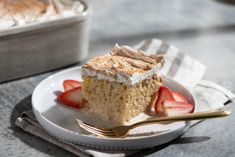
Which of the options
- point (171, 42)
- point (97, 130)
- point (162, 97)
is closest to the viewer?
point (97, 130)

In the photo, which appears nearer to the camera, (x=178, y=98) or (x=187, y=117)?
(x=187, y=117)

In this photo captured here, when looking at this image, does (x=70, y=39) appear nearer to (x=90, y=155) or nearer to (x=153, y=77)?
(x=153, y=77)

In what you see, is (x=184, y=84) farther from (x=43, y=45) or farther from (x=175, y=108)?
A: (x=43, y=45)

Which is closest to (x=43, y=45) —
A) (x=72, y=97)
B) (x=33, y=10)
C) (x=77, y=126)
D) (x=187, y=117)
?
(x=33, y=10)

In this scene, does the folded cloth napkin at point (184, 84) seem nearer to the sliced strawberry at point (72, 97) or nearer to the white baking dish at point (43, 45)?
the sliced strawberry at point (72, 97)

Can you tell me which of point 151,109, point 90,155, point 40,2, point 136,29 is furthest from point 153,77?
point 136,29

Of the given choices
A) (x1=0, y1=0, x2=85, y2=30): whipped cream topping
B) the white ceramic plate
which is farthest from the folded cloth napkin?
(x1=0, y1=0, x2=85, y2=30): whipped cream topping

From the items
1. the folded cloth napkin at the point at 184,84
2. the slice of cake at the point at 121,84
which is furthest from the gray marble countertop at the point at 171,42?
the slice of cake at the point at 121,84
